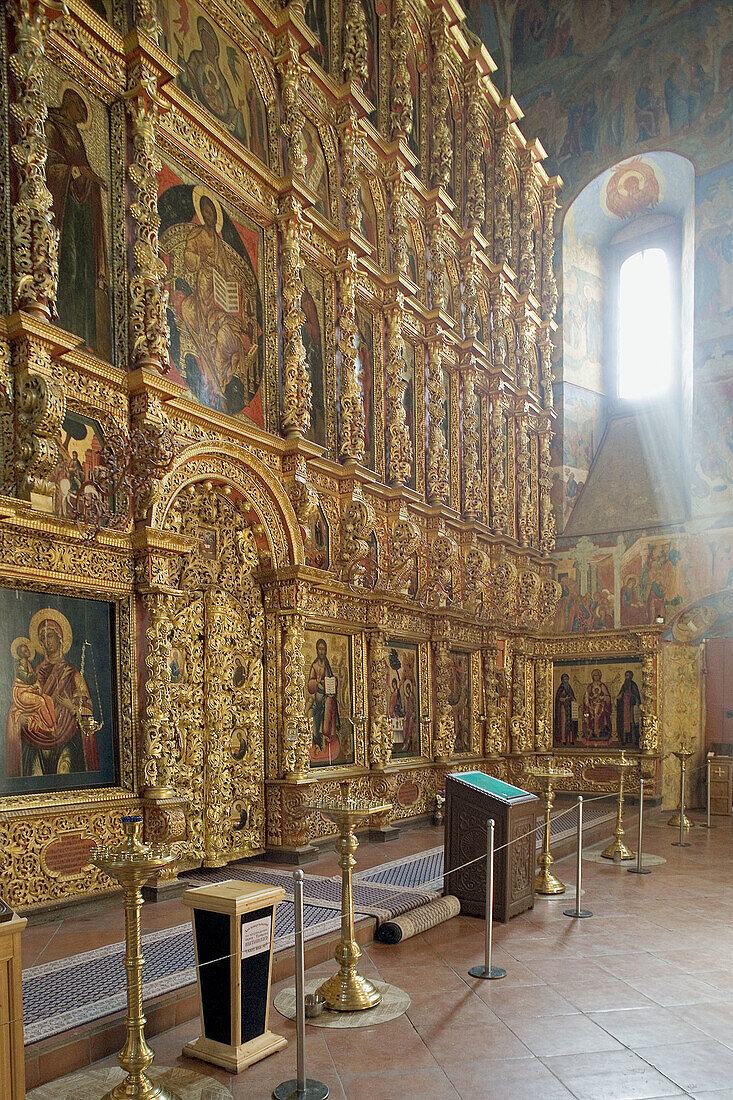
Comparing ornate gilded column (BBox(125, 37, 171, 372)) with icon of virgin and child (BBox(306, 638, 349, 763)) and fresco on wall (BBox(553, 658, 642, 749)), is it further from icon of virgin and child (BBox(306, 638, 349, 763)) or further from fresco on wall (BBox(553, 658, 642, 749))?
fresco on wall (BBox(553, 658, 642, 749))

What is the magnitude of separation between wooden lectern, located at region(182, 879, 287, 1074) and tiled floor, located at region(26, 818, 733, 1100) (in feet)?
0.38

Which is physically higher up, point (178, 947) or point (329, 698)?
point (329, 698)

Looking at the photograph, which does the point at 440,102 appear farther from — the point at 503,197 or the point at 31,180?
the point at 31,180

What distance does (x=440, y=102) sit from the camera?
50.1 ft

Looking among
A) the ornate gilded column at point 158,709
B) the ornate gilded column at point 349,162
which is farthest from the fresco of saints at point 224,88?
the ornate gilded column at point 158,709

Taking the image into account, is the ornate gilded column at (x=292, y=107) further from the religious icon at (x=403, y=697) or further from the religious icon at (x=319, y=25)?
the religious icon at (x=403, y=697)

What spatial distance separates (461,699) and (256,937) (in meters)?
10.3

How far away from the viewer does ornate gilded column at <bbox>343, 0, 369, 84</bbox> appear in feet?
40.1

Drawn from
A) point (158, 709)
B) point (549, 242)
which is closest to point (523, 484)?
point (549, 242)

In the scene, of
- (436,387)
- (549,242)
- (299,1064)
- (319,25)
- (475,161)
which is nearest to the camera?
(299,1064)

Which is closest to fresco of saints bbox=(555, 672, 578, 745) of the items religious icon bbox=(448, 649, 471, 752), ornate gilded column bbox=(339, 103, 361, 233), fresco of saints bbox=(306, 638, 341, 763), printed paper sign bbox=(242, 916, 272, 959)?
religious icon bbox=(448, 649, 471, 752)

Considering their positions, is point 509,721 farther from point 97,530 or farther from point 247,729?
point 97,530

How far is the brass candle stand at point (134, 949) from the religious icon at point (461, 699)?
10.5 meters

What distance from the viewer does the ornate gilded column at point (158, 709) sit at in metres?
7.74
